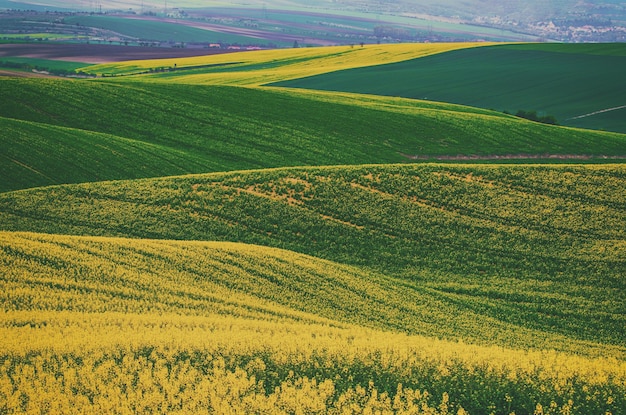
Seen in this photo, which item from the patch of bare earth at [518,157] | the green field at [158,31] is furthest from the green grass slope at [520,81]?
the green field at [158,31]

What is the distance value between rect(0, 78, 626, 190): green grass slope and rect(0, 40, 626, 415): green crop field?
30 centimetres

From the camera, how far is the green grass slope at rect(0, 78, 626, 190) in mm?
48688

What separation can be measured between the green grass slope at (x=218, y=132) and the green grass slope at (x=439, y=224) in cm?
839

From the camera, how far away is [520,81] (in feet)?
348

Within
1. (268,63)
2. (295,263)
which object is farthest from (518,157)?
(268,63)

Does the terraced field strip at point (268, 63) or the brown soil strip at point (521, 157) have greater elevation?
the terraced field strip at point (268, 63)

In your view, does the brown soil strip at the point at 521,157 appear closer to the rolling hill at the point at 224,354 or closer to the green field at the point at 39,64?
the rolling hill at the point at 224,354

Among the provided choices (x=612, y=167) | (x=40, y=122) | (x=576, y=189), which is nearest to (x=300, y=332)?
(x=576, y=189)

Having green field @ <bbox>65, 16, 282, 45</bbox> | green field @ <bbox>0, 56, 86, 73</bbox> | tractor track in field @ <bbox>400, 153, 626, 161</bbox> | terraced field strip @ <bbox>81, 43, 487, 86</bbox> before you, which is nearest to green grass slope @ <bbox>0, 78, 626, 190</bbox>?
tractor track in field @ <bbox>400, 153, 626, 161</bbox>

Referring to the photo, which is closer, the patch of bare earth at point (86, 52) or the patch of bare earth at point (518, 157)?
the patch of bare earth at point (518, 157)

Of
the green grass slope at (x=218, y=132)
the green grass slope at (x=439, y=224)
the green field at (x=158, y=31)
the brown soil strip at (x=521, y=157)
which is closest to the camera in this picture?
the green grass slope at (x=439, y=224)

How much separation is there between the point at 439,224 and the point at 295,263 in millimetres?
10885

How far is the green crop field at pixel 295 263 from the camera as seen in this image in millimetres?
18672

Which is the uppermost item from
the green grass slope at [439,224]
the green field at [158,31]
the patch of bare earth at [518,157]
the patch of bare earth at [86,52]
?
the green field at [158,31]
